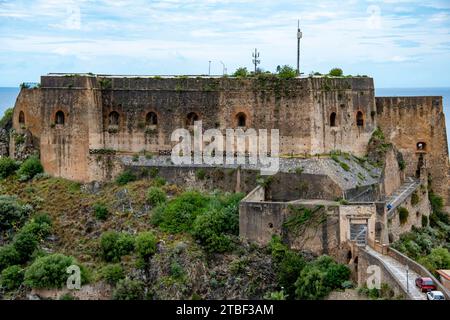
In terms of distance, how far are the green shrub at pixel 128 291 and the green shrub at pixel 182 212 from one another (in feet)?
11.9

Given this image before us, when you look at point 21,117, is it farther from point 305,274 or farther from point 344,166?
point 305,274

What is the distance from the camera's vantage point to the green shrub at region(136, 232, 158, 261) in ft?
124

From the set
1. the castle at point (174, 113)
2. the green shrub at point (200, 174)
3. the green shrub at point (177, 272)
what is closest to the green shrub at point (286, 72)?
the castle at point (174, 113)

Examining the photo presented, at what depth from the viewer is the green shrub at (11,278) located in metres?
37.6

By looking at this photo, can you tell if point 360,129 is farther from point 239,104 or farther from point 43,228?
point 43,228

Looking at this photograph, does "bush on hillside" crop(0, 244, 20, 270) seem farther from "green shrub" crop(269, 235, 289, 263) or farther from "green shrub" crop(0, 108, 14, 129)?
"green shrub" crop(0, 108, 14, 129)

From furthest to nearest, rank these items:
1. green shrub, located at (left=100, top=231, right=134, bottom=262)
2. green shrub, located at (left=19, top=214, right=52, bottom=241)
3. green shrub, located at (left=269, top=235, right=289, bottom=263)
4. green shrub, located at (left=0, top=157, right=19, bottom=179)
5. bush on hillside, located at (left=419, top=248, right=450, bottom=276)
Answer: green shrub, located at (left=0, top=157, right=19, bottom=179), green shrub, located at (left=19, top=214, right=52, bottom=241), bush on hillside, located at (left=419, top=248, right=450, bottom=276), green shrub, located at (left=100, top=231, right=134, bottom=262), green shrub, located at (left=269, top=235, right=289, bottom=263)

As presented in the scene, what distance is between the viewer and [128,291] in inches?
1415

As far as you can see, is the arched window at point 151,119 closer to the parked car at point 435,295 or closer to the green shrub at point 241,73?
the green shrub at point 241,73

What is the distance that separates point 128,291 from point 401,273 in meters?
10.6

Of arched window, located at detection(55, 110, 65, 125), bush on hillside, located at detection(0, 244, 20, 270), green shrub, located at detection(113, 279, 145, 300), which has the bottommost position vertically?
green shrub, located at detection(113, 279, 145, 300)

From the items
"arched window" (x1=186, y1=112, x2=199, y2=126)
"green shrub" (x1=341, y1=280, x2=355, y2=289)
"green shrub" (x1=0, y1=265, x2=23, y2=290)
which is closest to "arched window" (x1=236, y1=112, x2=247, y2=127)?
"arched window" (x1=186, y1=112, x2=199, y2=126)

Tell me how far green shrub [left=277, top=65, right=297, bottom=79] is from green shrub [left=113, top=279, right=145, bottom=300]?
12.7m

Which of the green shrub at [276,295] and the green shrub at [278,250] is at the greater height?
the green shrub at [278,250]
